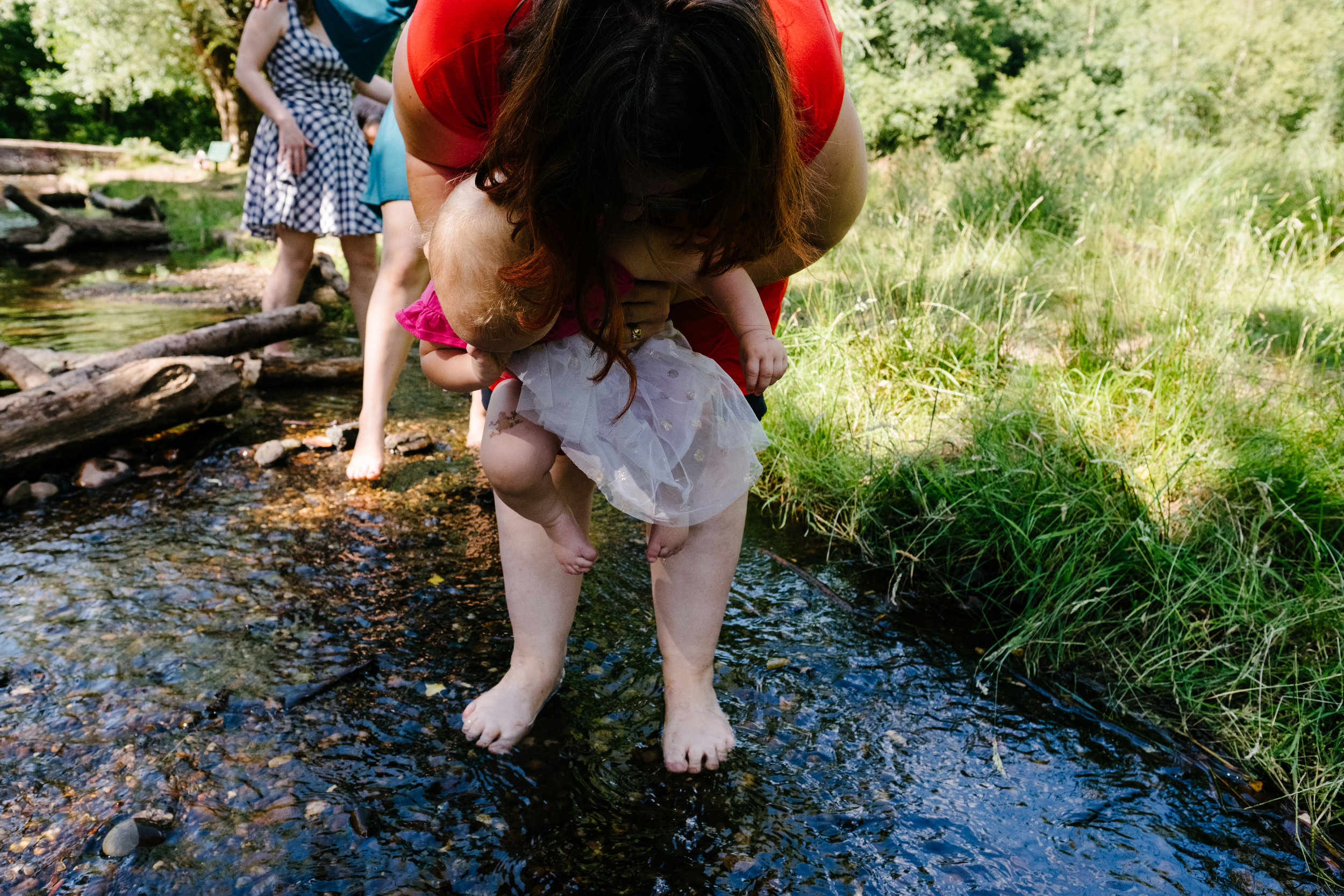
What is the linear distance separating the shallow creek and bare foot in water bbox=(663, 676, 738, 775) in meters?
0.03

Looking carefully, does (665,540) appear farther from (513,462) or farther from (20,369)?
(20,369)

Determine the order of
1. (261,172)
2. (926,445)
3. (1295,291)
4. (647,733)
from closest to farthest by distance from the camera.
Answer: (647,733)
(926,445)
(1295,291)
(261,172)

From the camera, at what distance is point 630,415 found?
1485 millimetres

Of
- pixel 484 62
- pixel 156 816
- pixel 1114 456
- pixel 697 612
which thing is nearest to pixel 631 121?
pixel 484 62

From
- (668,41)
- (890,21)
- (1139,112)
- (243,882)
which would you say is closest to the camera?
(668,41)

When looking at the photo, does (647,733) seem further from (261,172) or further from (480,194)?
(261,172)

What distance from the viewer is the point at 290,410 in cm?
345

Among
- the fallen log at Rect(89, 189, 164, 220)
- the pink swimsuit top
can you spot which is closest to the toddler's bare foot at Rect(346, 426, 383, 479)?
the pink swimsuit top

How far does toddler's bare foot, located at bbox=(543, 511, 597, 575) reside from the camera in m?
1.54

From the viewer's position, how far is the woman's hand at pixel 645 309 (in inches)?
57.1

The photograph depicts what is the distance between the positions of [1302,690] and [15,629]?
268 centimetres

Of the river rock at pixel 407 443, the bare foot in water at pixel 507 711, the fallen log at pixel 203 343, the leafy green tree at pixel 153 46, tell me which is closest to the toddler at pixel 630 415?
the bare foot in water at pixel 507 711

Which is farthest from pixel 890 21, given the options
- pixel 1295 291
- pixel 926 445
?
pixel 926 445

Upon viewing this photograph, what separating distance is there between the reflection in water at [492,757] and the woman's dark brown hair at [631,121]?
0.89 meters
